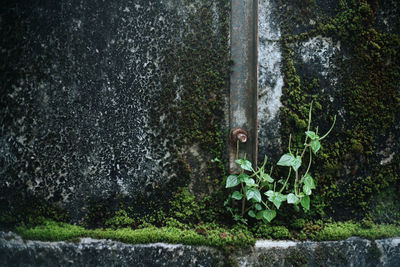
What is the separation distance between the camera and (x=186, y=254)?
5.37ft

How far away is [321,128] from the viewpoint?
5.69ft

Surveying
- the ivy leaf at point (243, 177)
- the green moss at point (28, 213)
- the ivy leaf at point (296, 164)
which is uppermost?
the ivy leaf at point (296, 164)

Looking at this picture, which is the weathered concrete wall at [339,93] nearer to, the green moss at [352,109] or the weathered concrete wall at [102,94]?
the green moss at [352,109]

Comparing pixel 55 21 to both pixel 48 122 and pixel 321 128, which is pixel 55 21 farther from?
pixel 321 128

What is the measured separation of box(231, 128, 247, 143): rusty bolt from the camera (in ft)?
5.43

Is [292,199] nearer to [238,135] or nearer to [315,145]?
[315,145]

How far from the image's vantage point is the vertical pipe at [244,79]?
168 centimetres

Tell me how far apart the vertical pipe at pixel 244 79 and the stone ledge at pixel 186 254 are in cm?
55

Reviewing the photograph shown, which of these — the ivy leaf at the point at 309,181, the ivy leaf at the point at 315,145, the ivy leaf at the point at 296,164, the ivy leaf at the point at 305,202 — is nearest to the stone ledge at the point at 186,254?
the ivy leaf at the point at 305,202

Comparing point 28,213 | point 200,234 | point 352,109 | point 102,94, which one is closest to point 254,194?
point 200,234

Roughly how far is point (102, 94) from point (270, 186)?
1.23 metres

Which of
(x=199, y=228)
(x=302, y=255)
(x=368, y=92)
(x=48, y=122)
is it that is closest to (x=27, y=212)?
(x=48, y=122)

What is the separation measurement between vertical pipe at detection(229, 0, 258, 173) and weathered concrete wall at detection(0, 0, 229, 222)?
0.24 feet

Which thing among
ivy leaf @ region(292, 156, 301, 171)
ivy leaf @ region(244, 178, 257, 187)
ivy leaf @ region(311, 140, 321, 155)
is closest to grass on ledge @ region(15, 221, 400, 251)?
ivy leaf @ region(244, 178, 257, 187)
